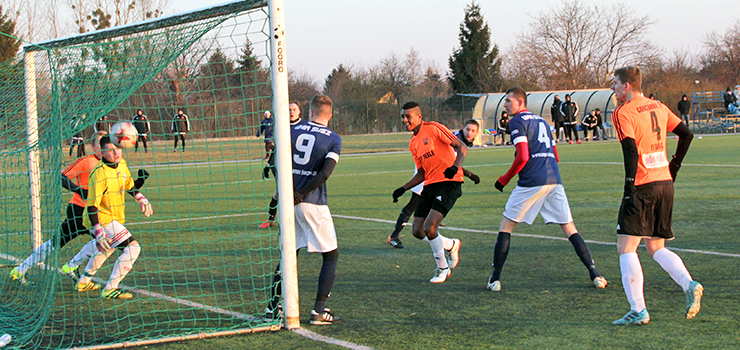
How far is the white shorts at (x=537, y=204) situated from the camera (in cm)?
580

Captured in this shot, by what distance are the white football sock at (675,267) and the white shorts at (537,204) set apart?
1221 mm

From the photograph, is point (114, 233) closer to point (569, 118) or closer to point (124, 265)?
point (124, 265)

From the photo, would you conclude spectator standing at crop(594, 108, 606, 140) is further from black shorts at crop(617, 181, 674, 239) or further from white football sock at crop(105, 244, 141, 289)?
white football sock at crop(105, 244, 141, 289)

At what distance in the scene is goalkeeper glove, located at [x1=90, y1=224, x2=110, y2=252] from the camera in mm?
5418

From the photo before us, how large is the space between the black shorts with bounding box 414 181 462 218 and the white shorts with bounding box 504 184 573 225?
658 mm

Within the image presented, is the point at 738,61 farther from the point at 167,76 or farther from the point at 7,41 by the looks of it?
the point at 167,76

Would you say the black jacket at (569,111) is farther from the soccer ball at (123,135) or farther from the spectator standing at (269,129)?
the soccer ball at (123,135)

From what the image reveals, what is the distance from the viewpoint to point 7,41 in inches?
701

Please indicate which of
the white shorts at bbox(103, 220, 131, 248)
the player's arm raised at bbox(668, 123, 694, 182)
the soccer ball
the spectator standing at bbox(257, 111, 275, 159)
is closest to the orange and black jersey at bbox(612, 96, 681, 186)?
the player's arm raised at bbox(668, 123, 694, 182)

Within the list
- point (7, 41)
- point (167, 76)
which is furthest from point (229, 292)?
point (7, 41)

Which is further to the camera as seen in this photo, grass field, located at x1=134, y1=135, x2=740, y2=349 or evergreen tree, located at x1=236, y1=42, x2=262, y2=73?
evergreen tree, located at x1=236, y1=42, x2=262, y2=73

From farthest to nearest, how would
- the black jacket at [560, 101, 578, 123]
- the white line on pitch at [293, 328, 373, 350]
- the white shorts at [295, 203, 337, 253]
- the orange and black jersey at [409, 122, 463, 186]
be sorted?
the black jacket at [560, 101, 578, 123]
the orange and black jersey at [409, 122, 463, 186]
the white shorts at [295, 203, 337, 253]
the white line on pitch at [293, 328, 373, 350]

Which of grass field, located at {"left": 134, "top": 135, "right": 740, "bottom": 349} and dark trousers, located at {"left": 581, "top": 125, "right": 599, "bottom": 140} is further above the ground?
dark trousers, located at {"left": 581, "top": 125, "right": 599, "bottom": 140}

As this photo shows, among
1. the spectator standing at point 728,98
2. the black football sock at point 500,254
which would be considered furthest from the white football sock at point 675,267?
the spectator standing at point 728,98
